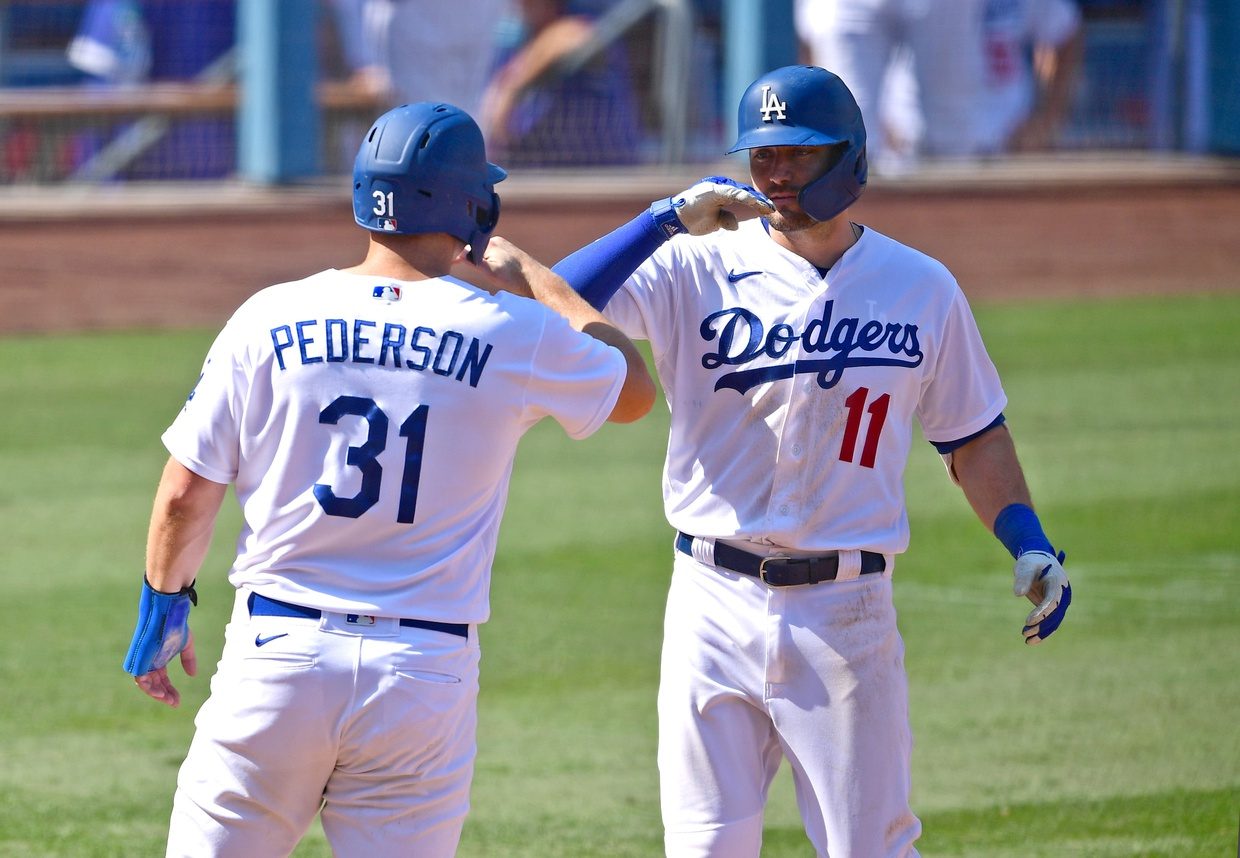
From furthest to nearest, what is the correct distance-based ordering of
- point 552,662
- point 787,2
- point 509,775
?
point 787,2, point 552,662, point 509,775

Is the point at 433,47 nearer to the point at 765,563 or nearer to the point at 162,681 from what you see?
the point at 765,563

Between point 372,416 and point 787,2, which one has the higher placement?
point 787,2

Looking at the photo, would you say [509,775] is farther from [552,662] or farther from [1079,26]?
[1079,26]

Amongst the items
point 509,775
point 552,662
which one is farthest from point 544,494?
point 509,775

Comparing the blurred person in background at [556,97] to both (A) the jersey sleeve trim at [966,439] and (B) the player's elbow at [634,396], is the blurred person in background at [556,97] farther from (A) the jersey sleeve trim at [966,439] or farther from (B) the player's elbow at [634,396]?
(B) the player's elbow at [634,396]

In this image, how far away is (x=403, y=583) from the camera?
11.0ft

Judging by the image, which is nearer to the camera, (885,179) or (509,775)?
(509,775)

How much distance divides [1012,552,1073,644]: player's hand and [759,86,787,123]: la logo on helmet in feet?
3.68

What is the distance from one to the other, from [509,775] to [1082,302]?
34.9 feet

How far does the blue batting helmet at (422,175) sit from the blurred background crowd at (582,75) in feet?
35.9

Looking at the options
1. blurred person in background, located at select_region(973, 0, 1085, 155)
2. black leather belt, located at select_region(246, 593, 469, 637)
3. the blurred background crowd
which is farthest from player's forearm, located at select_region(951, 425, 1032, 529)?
blurred person in background, located at select_region(973, 0, 1085, 155)

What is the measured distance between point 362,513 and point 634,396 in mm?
637

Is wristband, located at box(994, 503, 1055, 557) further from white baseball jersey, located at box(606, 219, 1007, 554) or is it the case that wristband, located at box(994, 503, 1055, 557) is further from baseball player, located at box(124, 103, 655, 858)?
baseball player, located at box(124, 103, 655, 858)

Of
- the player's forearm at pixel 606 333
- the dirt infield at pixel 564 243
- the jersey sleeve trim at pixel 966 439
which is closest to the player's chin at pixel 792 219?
the player's forearm at pixel 606 333
